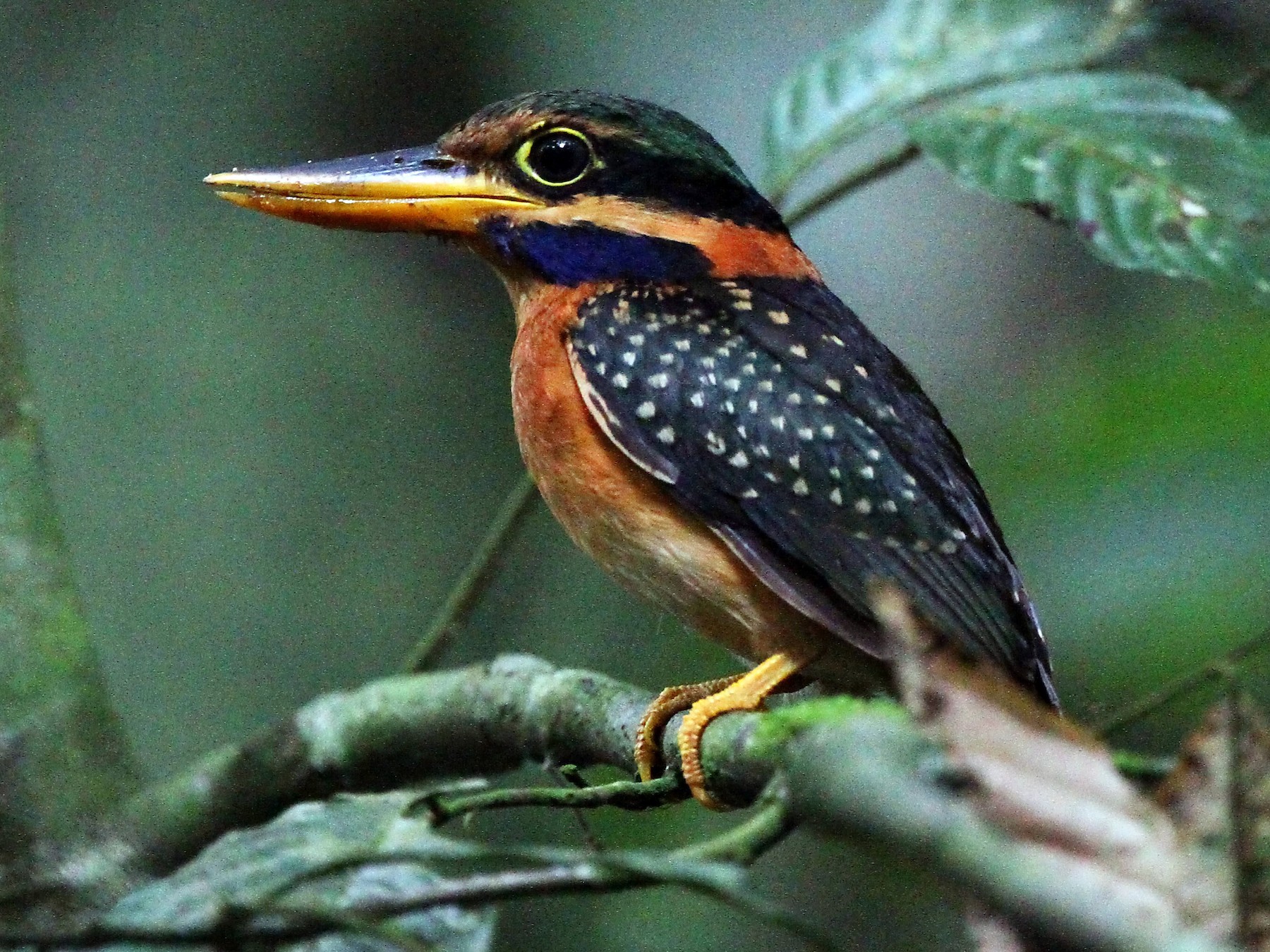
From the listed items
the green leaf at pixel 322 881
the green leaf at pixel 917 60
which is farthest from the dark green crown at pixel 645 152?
the green leaf at pixel 322 881

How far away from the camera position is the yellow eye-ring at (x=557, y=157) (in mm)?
2947

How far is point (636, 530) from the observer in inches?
103

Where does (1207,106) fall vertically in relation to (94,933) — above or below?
below

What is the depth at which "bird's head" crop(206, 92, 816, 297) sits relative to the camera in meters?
2.93

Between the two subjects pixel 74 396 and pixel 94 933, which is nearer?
pixel 94 933

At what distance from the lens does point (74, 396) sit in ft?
17.4

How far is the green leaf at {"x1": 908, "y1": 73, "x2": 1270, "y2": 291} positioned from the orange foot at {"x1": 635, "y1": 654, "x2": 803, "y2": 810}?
34.7 inches

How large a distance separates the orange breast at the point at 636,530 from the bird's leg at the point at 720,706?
0.19 feet

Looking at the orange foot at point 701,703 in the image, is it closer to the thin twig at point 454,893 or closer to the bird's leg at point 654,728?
the bird's leg at point 654,728

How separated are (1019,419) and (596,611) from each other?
155 cm

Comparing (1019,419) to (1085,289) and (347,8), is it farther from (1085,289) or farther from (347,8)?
(347,8)

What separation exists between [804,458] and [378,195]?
96 cm

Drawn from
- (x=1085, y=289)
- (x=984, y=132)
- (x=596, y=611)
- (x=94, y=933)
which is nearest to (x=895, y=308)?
(x=1085, y=289)

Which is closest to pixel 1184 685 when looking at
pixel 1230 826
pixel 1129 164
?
pixel 1230 826
